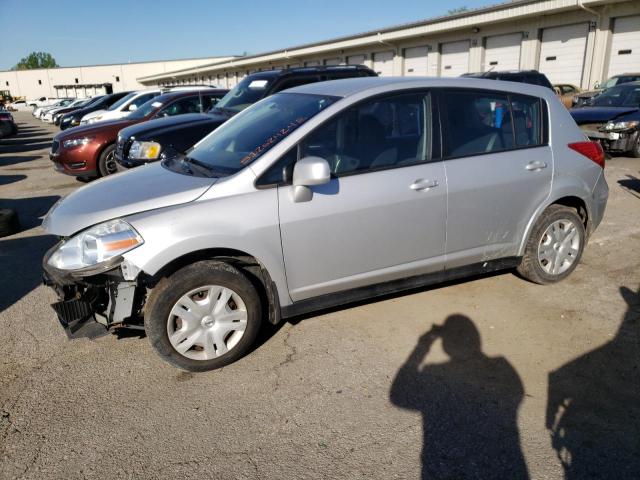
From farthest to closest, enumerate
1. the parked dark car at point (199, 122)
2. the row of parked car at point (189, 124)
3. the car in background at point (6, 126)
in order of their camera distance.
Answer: the car in background at point (6, 126)
the row of parked car at point (189, 124)
the parked dark car at point (199, 122)

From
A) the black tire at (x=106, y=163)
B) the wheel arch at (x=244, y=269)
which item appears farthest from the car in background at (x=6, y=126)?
the wheel arch at (x=244, y=269)

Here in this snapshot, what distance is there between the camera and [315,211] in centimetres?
344

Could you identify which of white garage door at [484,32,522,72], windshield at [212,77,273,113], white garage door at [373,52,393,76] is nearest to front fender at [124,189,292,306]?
windshield at [212,77,273,113]

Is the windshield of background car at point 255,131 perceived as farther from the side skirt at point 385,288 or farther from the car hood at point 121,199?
the side skirt at point 385,288

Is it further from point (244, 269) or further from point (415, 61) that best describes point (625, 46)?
point (244, 269)

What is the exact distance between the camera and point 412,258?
3.91 meters

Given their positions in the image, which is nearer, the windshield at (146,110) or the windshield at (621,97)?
the windshield at (146,110)

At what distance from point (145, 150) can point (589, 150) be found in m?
5.56

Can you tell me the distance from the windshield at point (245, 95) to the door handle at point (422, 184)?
506 centimetres

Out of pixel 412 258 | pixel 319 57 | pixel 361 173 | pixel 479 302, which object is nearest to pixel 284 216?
pixel 361 173

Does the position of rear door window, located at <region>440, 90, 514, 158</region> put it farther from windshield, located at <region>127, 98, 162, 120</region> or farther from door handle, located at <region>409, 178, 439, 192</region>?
windshield, located at <region>127, 98, 162, 120</region>

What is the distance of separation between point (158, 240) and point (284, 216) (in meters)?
0.81

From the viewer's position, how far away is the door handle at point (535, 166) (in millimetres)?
4230

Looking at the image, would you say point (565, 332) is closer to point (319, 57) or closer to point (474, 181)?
point (474, 181)
